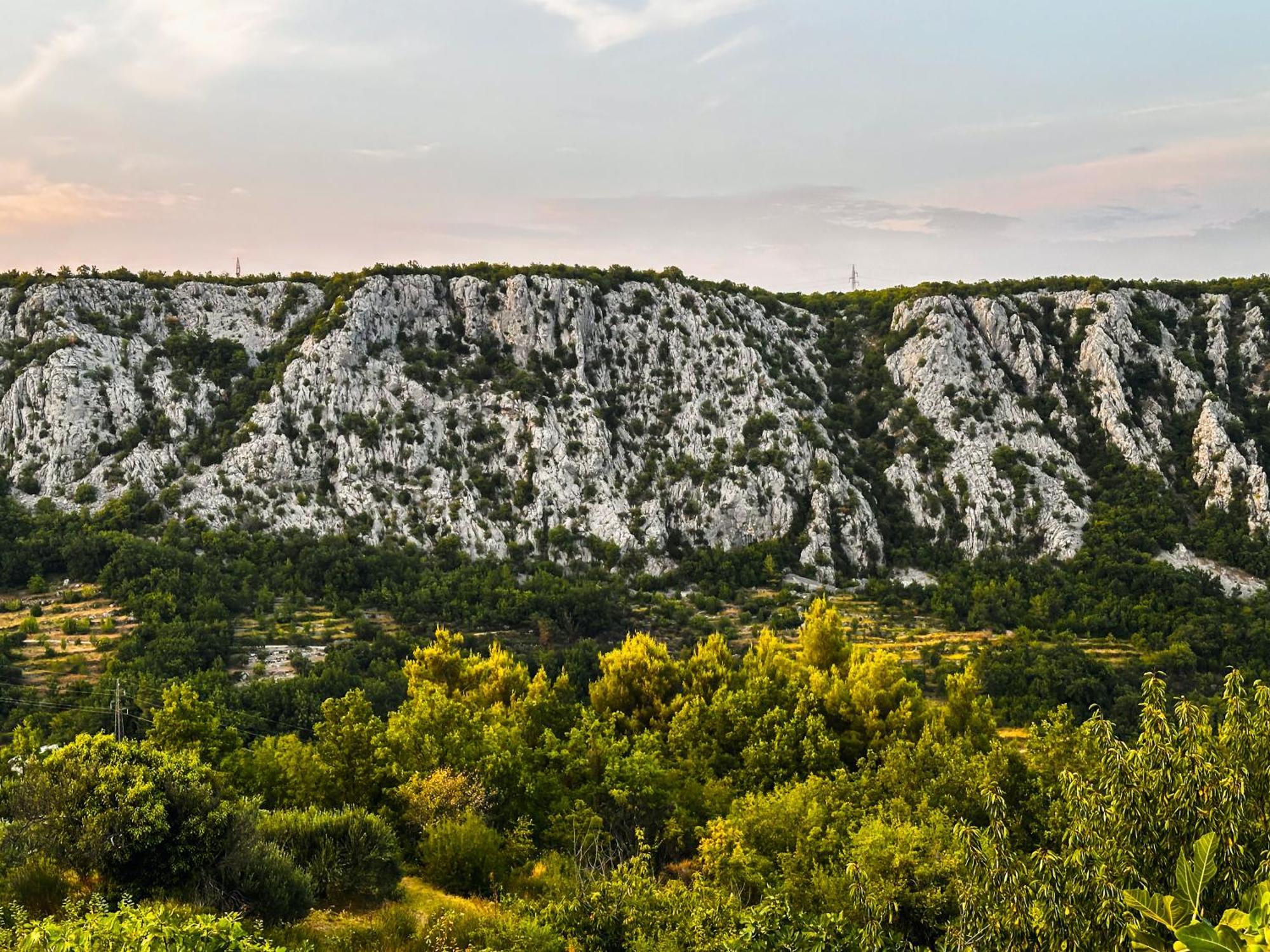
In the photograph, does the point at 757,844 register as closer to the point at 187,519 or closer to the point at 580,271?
the point at 187,519

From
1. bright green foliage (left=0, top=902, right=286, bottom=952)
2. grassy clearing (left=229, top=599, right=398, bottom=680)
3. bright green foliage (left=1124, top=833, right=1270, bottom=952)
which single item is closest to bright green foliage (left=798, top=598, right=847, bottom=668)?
bright green foliage (left=1124, top=833, right=1270, bottom=952)

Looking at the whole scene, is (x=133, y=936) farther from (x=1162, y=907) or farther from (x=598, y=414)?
(x=598, y=414)

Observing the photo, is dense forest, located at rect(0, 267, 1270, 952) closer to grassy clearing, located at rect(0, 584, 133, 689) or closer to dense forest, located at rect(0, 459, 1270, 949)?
dense forest, located at rect(0, 459, 1270, 949)

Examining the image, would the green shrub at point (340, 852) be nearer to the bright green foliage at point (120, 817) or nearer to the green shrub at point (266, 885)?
the green shrub at point (266, 885)

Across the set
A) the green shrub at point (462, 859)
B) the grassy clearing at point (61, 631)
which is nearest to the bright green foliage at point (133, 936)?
the green shrub at point (462, 859)

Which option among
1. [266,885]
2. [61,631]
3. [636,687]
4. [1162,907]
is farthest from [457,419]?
[1162,907]
